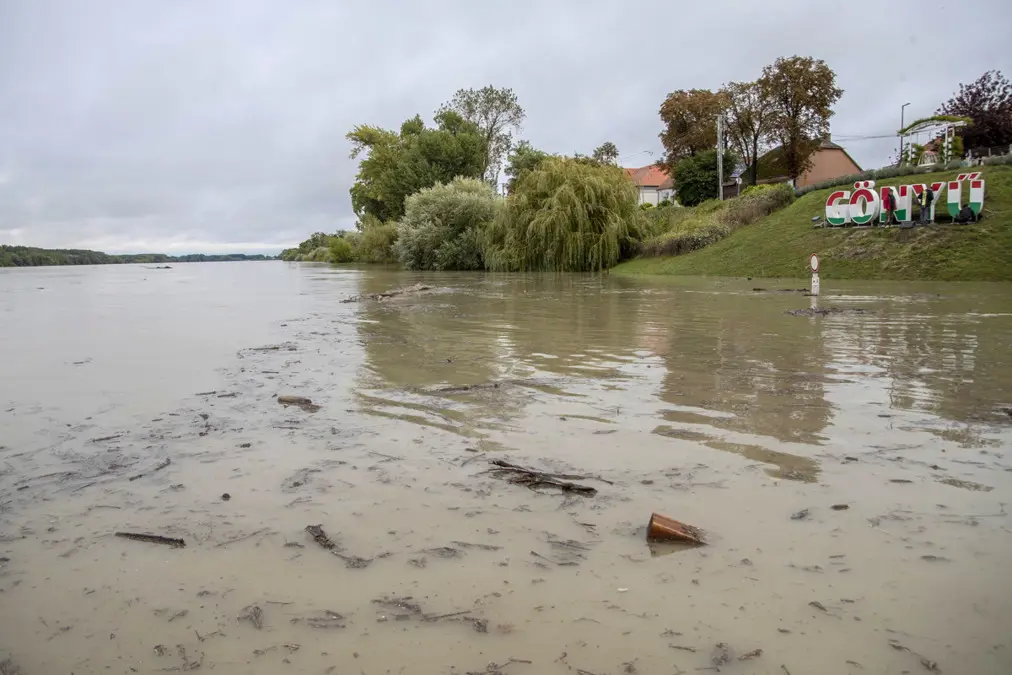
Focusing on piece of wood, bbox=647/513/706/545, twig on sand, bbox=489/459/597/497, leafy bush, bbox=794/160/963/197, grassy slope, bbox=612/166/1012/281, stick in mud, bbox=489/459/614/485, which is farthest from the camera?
leafy bush, bbox=794/160/963/197

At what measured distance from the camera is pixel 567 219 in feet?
113

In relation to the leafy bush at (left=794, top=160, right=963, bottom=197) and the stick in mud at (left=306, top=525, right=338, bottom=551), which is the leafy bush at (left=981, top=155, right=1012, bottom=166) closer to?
the leafy bush at (left=794, top=160, right=963, bottom=197)

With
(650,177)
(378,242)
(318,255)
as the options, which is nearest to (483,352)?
(378,242)

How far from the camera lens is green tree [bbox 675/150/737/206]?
5216 centimetres

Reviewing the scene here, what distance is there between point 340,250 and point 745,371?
6876cm

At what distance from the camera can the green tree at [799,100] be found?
51156 millimetres

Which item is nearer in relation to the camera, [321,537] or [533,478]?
[321,537]

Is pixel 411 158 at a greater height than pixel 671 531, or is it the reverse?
pixel 411 158

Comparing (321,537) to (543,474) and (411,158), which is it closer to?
(543,474)

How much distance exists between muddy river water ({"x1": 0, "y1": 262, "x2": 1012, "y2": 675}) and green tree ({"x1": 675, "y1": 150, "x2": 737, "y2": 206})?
155 feet

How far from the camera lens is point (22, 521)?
338 centimetres

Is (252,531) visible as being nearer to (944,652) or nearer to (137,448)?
(137,448)

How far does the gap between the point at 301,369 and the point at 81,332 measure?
23.2 feet

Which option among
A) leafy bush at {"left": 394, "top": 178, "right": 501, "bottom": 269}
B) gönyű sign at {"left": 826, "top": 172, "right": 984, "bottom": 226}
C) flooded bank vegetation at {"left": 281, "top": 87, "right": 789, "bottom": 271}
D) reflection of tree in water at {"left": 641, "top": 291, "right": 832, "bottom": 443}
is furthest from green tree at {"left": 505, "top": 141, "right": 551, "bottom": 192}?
reflection of tree in water at {"left": 641, "top": 291, "right": 832, "bottom": 443}
